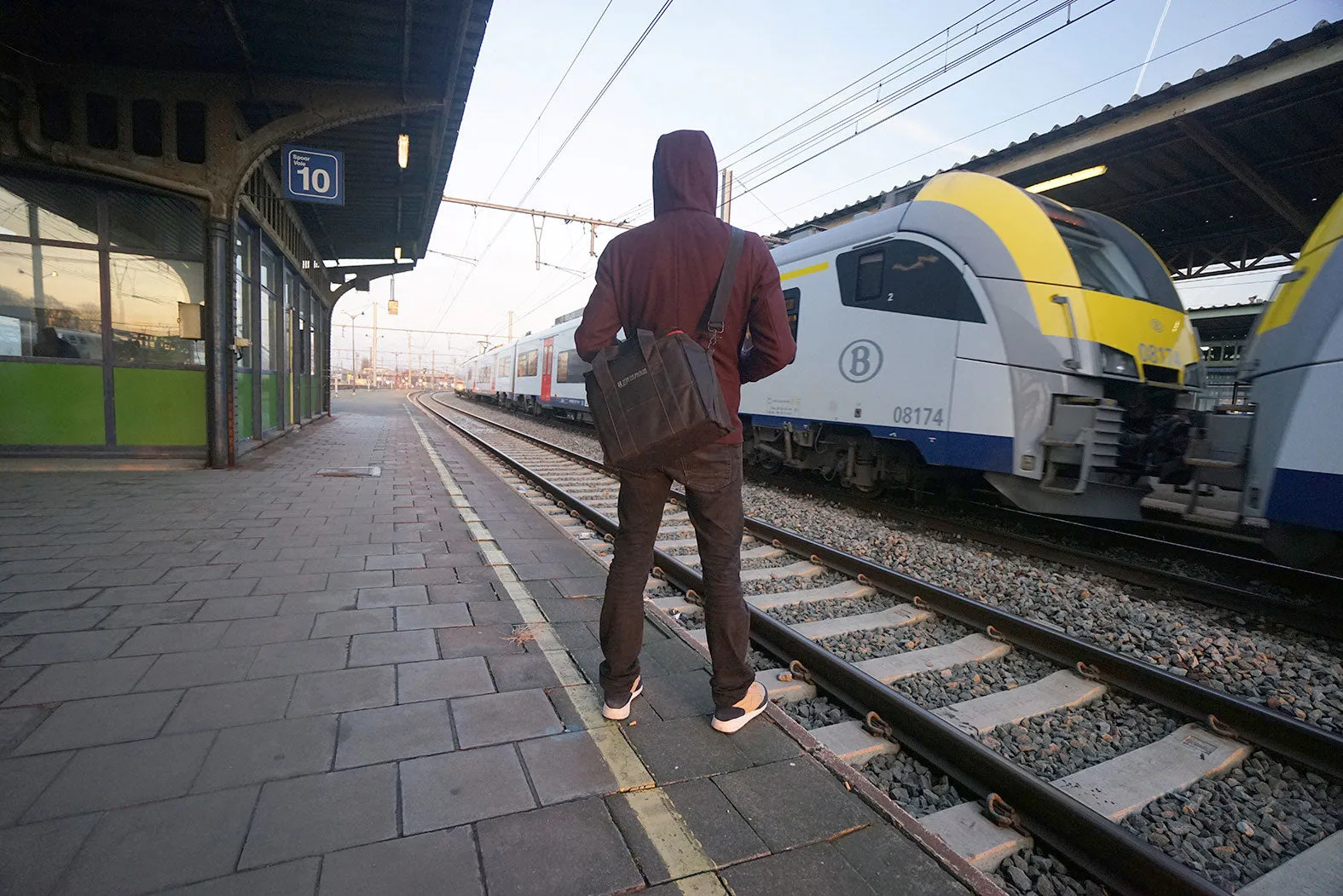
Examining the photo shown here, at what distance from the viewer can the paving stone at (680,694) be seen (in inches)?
93.0

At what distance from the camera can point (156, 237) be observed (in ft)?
25.0

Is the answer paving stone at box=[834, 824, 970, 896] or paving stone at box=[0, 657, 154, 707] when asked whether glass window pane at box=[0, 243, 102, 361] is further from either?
paving stone at box=[834, 824, 970, 896]

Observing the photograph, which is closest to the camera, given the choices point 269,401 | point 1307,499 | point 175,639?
point 175,639

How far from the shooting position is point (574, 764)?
2.00 m

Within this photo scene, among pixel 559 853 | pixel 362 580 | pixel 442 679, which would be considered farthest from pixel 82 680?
pixel 559 853

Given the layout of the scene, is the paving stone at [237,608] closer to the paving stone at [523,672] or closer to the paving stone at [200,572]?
the paving stone at [200,572]

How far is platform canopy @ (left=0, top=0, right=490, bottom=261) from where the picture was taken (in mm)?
6113

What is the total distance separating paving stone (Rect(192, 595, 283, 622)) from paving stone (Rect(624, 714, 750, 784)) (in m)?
2.13

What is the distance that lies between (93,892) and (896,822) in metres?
1.97

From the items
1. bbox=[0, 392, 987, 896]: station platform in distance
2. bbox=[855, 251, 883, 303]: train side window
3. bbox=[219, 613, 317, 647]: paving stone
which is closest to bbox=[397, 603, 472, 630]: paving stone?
bbox=[0, 392, 987, 896]: station platform in distance

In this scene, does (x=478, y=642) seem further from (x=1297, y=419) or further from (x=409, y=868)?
(x=1297, y=419)

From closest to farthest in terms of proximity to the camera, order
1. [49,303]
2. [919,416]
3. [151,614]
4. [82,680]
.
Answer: [82,680] → [151,614] → [919,416] → [49,303]

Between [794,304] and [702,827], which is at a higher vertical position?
[794,304]

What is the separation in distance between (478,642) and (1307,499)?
14.5ft
